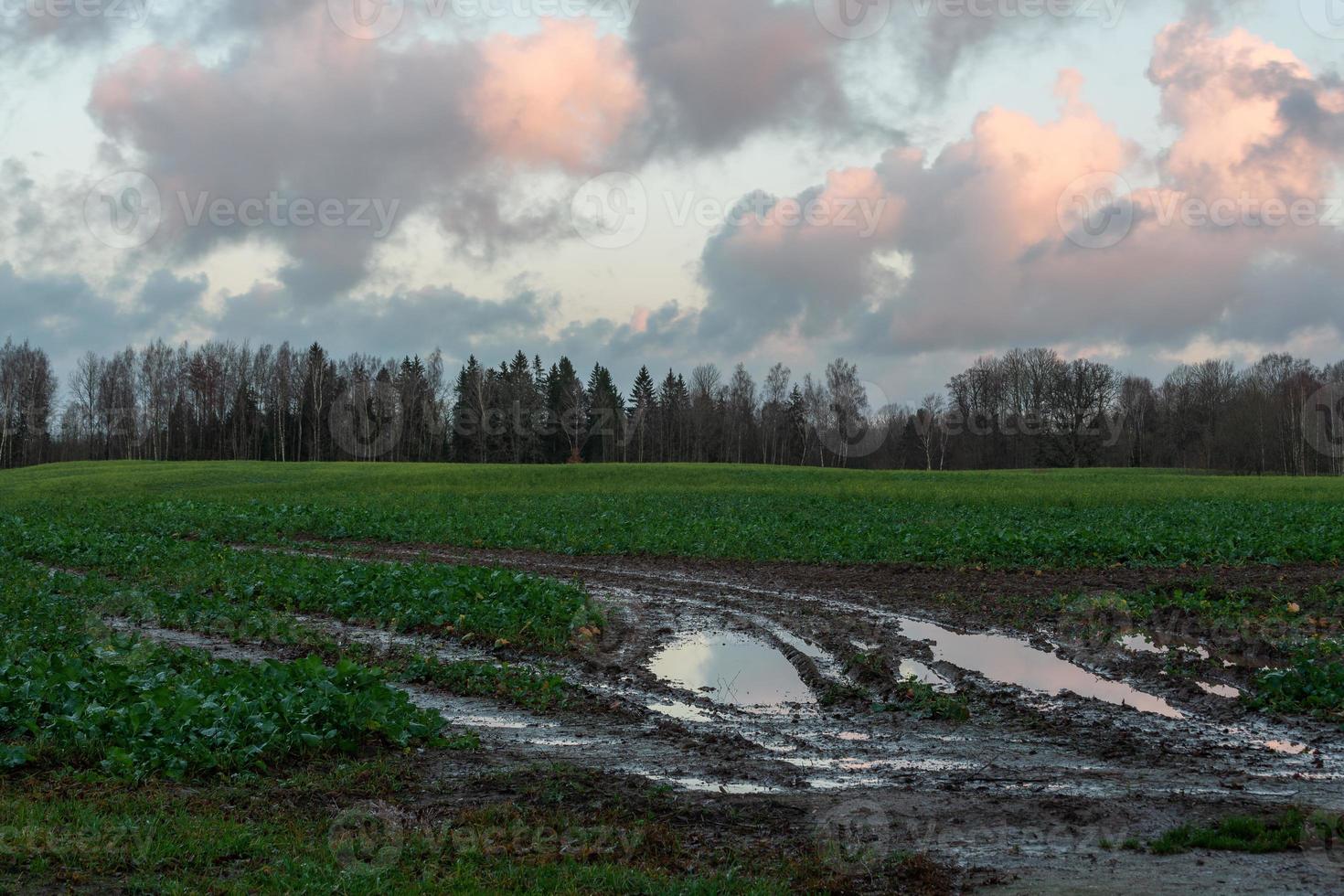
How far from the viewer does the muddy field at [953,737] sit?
5973mm

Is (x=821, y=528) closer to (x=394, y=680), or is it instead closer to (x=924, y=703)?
(x=924, y=703)

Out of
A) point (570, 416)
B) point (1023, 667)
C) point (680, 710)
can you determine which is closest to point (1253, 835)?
point (680, 710)

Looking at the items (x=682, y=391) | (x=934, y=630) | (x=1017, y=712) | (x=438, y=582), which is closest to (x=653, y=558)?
(x=438, y=582)

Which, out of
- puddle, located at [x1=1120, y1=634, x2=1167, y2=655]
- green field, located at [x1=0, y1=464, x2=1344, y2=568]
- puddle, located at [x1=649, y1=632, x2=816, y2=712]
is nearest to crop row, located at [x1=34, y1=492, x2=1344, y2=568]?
green field, located at [x1=0, y1=464, x2=1344, y2=568]

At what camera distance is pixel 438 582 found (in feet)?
51.9

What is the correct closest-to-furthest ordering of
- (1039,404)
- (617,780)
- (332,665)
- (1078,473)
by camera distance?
1. (617,780)
2. (332,665)
3. (1078,473)
4. (1039,404)

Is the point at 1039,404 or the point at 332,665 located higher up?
the point at 1039,404

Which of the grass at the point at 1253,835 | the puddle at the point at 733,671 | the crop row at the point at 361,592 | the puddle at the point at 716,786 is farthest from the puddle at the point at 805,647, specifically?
the grass at the point at 1253,835

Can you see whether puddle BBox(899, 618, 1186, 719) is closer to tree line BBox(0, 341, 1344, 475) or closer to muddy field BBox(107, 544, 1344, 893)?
muddy field BBox(107, 544, 1344, 893)

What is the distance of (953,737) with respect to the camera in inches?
342

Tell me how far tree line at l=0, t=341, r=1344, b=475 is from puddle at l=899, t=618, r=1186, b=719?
3179 inches

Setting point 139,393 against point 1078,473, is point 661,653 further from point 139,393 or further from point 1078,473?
point 139,393

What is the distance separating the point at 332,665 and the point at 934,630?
347 inches

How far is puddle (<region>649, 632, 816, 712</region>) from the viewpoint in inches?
416
